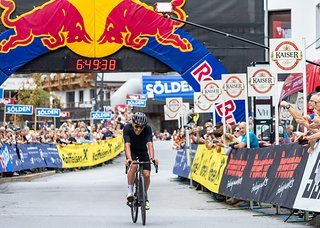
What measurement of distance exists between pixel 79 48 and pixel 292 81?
656 centimetres

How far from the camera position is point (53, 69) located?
2556 centimetres

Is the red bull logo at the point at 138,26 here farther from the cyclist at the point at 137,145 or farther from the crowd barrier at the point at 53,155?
the cyclist at the point at 137,145

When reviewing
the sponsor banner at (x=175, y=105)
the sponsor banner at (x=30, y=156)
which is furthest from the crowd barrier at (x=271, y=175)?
the sponsor banner at (x=30, y=156)

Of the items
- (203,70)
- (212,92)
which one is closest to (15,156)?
(203,70)

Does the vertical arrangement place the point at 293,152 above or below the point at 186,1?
below

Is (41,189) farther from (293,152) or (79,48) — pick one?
(293,152)

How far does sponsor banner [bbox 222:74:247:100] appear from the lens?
20062 mm

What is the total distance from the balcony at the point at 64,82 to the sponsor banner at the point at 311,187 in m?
81.4

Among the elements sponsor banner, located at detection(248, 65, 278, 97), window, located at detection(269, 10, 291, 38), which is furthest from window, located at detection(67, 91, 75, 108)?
sponsor banner, located at detection(248, 65, 278, 97)

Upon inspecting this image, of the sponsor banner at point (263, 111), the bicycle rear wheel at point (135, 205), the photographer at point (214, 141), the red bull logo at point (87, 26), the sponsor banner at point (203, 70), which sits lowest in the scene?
the bicycle rear wheel at point (135, 205)

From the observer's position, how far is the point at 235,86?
2011 cm

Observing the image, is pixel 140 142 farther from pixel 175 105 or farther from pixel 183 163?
pixel 175 105

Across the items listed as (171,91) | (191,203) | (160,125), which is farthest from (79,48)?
(160,125)

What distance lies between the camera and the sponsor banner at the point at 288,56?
1564 cm
